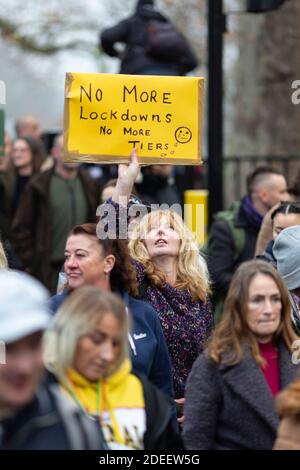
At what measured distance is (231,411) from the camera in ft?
19.0

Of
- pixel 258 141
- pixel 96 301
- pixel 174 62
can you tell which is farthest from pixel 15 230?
pixel 258 141

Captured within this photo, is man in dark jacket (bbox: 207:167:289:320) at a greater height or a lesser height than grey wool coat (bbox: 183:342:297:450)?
greater

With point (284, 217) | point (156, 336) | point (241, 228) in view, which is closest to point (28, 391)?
point (156, 336)

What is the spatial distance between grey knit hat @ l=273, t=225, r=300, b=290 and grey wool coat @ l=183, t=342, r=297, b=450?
5.56 ft

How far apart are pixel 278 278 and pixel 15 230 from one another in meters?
6.04

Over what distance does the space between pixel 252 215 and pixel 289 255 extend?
2.56 m

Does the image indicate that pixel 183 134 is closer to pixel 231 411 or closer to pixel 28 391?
pixel 231 411

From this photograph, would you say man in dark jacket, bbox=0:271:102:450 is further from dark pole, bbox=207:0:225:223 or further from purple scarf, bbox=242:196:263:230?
dark pole, bbox=207:0:225:223

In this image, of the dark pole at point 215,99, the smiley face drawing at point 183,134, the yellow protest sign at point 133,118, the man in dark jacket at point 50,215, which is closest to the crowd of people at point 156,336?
the yellow protest sign at point 133,118

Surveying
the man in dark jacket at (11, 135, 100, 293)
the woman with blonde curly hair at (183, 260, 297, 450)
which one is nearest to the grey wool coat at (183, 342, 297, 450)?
the woman with blonde curly hair at (183, 260, 297, 450)

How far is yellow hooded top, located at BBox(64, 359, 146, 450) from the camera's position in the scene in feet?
16.7

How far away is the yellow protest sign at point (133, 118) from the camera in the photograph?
7.77 m
